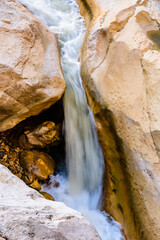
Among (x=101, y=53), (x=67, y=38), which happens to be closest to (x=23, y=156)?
(x=101, y=53)

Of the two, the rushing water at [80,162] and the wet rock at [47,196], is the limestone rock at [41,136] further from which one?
the wet rock at [47,196]

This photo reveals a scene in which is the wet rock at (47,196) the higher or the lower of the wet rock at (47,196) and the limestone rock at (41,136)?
the lower

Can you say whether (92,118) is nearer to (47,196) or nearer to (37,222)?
(47,196)

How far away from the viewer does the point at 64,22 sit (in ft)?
18.3

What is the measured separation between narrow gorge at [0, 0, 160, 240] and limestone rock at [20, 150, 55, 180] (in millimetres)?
19

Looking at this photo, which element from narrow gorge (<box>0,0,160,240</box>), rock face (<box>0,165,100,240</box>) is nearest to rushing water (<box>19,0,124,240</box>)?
narrow gorge (<box>0,0,160,240</box>)

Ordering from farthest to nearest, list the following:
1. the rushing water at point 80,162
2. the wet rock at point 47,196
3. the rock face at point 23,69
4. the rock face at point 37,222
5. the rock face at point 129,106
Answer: the rushing water at point 80,162, the wet rock at point 47,196, the rock face at point 23,69, the rock face at point 129,106, the rock face at point 37,222

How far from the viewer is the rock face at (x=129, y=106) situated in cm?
249

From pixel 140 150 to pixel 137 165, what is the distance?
0.83 feet

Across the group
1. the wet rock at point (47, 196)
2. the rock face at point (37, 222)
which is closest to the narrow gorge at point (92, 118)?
the wet rock at point (47, 196)

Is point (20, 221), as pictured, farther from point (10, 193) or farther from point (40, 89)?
point (40, 89)

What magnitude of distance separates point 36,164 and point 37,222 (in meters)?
2.20

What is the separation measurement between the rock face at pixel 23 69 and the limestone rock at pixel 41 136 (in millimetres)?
413

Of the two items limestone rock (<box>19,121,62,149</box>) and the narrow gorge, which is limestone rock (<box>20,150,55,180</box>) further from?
limestone rock (<box>19,121,62,149</box>)
